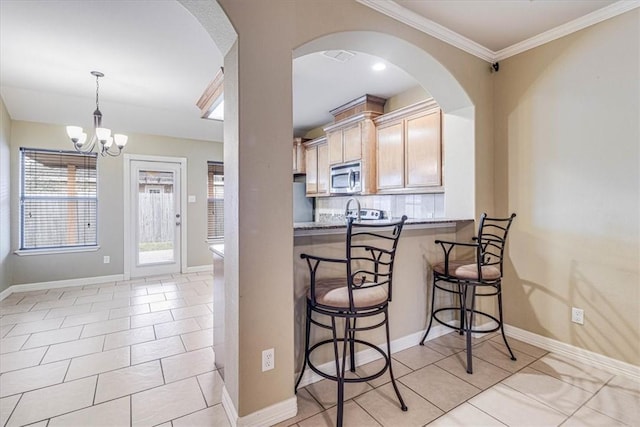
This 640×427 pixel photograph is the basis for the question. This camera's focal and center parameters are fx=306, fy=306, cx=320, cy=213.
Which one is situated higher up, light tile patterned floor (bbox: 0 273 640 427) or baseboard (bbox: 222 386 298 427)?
baseboard (bbox: 222 386 298 427)

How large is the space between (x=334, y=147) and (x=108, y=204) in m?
3.67

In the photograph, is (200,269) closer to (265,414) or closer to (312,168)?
(312,168)

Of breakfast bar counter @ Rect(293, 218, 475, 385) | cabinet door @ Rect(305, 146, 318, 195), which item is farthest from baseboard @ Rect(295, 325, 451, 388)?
cabinet door @ Rect(305, 146, 318, 195)

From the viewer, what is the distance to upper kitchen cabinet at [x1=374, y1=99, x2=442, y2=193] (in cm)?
307

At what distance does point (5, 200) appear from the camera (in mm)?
3979

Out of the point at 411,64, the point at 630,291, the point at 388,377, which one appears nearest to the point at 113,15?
the point at 411,64

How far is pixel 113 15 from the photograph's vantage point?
223cm

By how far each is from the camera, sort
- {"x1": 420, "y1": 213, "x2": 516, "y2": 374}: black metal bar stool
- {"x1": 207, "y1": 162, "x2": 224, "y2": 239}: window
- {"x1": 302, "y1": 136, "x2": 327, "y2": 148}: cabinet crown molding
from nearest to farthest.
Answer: {"x1": 420, "y1": 213, "x2": 516, "y2": 374}: black metal bar stool → {"x1": 302, "y1": 136, "x2": 327, "y2": 148}: cabinet crown molding → {"x1": 207, "y1": 162, "x2": 224, "y2": 239}: window

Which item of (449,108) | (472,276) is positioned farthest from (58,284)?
(449,108)

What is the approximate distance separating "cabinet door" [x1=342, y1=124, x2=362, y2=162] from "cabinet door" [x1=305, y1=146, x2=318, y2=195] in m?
0.95

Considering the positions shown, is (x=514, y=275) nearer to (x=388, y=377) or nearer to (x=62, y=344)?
(x=388, y=377)

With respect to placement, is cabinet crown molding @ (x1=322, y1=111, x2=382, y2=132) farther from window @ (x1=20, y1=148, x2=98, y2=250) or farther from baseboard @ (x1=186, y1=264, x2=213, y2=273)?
window @ (x1=20, y1=148, x2=98, y2=250)

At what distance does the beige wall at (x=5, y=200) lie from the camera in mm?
3859

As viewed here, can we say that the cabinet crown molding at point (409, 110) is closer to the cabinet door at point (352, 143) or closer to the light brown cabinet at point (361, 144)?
the light brown cabinet at point (361, 144)
